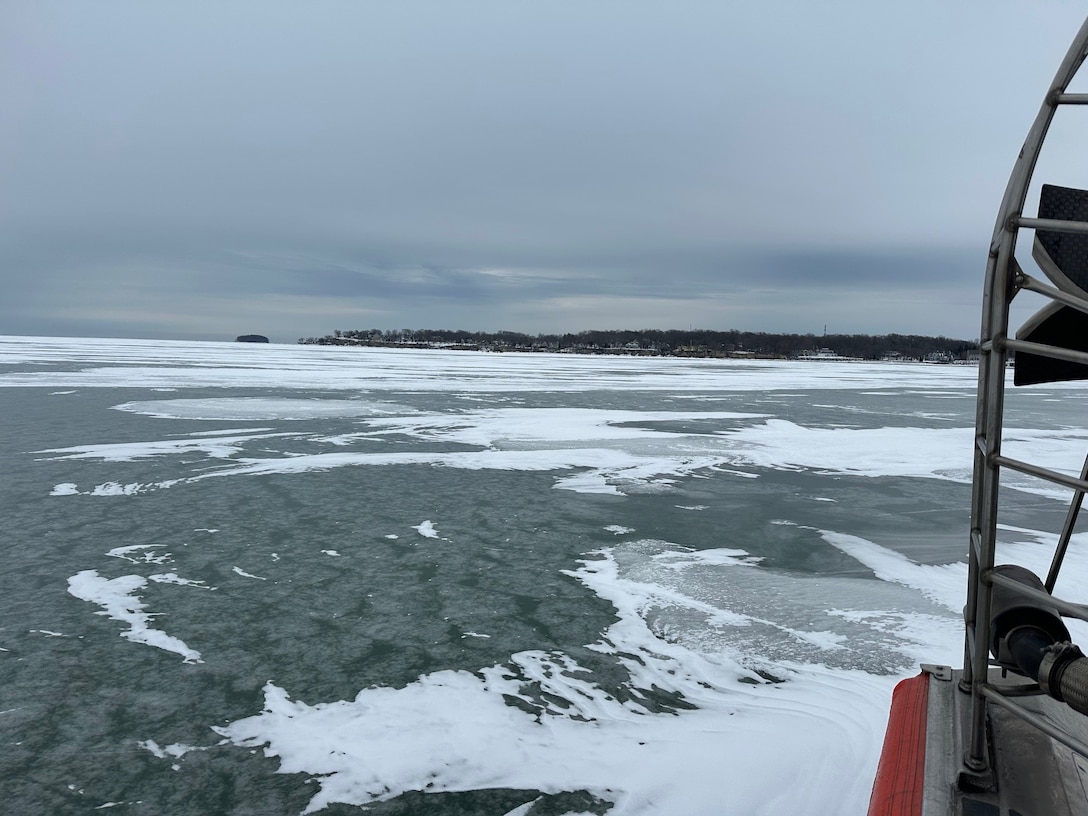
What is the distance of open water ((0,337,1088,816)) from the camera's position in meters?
2.93

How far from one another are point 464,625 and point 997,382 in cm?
331

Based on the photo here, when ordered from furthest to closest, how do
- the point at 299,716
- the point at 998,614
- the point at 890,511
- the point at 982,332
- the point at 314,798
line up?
the point at 890,511 → the point at 299,716 → the point at 314,798 → the point at 998,614 → the point at 982,332

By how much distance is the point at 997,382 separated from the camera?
1872 millimetres

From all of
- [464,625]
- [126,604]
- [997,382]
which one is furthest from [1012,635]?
[126,604]

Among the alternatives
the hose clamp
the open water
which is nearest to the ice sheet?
the open water

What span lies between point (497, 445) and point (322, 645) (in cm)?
784

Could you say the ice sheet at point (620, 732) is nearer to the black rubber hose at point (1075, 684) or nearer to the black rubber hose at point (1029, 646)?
the black rubber hose at point (1029, 646)

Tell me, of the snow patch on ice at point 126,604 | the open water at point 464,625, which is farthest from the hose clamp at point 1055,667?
the snow patch on ice at point 126,604

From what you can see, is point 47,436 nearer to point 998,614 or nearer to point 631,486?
point 631,486

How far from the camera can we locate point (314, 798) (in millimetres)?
2791

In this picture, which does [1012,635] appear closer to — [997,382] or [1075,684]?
[1075,684]

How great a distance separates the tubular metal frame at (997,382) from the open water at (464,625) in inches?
40.6

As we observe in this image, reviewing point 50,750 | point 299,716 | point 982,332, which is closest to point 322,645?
point 299,716

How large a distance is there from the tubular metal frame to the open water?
103 cm
